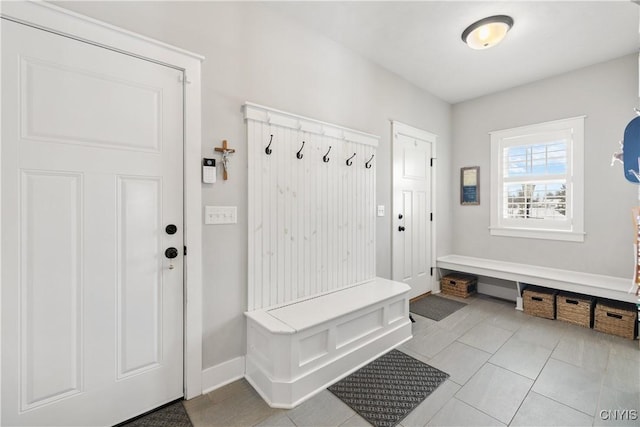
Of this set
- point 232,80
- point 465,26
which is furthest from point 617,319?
point 232,80

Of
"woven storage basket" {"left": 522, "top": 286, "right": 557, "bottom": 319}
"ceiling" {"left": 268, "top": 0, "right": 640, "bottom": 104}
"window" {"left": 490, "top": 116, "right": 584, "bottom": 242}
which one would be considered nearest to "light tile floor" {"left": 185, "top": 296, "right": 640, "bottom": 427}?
"woven storage basket" {"left": 522, "top": 286, "right": 557, "bottom": 319}

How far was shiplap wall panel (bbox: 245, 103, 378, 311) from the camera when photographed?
6.72ft

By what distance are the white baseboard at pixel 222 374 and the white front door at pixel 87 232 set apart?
0.18 metres

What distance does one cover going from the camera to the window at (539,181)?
10.4ft

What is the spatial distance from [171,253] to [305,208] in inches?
42.7

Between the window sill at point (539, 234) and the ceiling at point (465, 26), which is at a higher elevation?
the ceiling at point (465, 26)

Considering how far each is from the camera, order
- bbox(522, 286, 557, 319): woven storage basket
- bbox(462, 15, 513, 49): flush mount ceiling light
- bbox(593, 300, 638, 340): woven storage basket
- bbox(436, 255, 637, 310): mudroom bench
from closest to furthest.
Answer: bbox(462, 15, 513, 49): flush mount ceiling light
bbox(593, 300, 638, 340): woven storage basket
bbox(436, 255, 637, 310): mudroom bench
bbox(522, 286, 557, 319): woven storage basket

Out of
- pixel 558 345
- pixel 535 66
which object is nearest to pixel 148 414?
pixel 558 345

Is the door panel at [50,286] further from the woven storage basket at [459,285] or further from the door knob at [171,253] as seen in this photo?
the woven storage basket at [459,285]

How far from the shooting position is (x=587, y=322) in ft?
9.14

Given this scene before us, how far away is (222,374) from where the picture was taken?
74.1 inches

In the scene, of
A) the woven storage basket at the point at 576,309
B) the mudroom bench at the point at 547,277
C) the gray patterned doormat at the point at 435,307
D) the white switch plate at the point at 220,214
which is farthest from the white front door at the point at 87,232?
the woven storage basket at the point at 576,309

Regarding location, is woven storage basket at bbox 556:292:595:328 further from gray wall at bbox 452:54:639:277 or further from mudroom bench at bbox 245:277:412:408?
mudroom bench at bbox 245:277:412:408

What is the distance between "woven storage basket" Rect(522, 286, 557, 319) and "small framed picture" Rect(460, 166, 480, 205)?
4.58 ft
